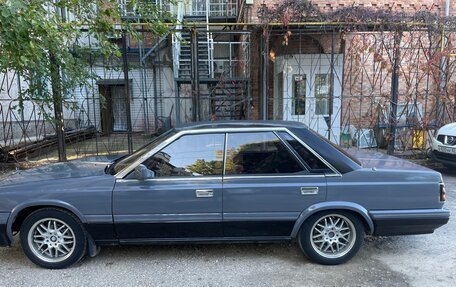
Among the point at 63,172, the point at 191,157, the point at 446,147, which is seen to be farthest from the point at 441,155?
the point at 63,172

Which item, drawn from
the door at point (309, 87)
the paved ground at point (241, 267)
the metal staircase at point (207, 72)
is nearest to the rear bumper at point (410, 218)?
the paved ground at point (241, 267)

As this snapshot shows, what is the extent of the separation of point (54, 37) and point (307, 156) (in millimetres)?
3774

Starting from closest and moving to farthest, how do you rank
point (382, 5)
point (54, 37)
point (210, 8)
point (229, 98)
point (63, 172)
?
1. point (63, 172)
2. point (54, 37)
3. point (229, 98)
4. point (382, 5)
5. point (210, 8)

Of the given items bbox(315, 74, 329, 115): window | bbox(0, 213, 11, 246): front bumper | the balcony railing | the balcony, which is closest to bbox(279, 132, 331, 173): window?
bbox(0, 213, 11, 246): front bumper

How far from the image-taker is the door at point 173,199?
3.51 metres

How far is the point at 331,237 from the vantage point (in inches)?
143

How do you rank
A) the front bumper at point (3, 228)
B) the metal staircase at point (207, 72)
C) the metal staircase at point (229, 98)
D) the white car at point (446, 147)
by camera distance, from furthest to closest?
the metal staircase at point (229, 98), the metal staircase at point (207, 72), the white car at point (446, 147), the front bumper at point (3, 228)

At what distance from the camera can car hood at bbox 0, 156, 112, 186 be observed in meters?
3.72

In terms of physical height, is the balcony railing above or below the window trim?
above

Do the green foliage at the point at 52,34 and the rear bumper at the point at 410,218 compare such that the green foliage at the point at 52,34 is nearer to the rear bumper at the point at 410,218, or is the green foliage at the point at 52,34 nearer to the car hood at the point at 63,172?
the car hood at the point at 63,172

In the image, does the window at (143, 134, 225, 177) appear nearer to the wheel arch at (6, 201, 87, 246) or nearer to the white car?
the wheel arch at (6, 201, 87, 246)

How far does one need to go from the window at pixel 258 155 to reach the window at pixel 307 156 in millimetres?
72

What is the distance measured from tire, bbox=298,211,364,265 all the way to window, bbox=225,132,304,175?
57 centimetres

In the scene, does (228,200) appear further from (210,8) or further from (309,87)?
(210,8)
